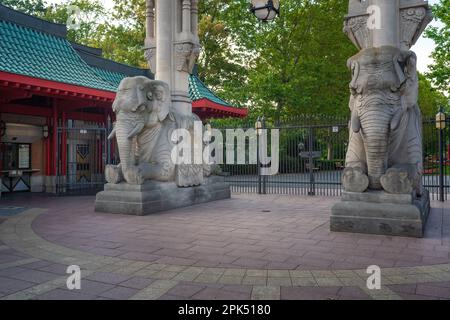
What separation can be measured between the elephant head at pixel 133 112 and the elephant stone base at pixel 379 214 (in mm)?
4554

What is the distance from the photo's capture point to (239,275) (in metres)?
3.97

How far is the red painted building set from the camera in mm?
12047

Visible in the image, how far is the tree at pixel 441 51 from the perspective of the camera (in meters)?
21.4

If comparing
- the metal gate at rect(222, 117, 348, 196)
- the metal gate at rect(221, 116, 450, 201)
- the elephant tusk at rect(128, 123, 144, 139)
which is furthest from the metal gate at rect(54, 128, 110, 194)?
the elephant tusk at rect(128, 123, 144, 139)

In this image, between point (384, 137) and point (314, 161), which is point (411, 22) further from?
point (314, 161)

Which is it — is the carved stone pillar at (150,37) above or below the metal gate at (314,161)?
above

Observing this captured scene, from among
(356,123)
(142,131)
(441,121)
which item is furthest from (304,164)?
(356,123)

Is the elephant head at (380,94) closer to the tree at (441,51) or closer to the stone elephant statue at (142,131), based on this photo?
the stone elephant statue at (142,131)

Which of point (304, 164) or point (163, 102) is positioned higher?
point (163, 102)

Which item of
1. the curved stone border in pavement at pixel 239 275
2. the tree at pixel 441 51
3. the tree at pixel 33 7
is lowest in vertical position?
the curved stone border in pavement at pixel 239 275

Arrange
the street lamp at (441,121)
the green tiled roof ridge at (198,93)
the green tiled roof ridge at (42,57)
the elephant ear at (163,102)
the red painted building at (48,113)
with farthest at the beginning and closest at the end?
the green tiled roof ridge at (198,93), the red painted building at (48,113), the green tiled roof ridge at (42,57), the street lamp at (441,121), the elephant ear at (163,102)

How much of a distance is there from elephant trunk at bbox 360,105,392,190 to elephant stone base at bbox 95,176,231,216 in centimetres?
465

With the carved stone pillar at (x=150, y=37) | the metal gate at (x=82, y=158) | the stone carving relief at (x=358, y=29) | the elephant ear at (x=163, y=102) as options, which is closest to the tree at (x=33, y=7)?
the metal gate at (x=82, y=158)

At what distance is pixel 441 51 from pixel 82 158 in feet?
69.9
